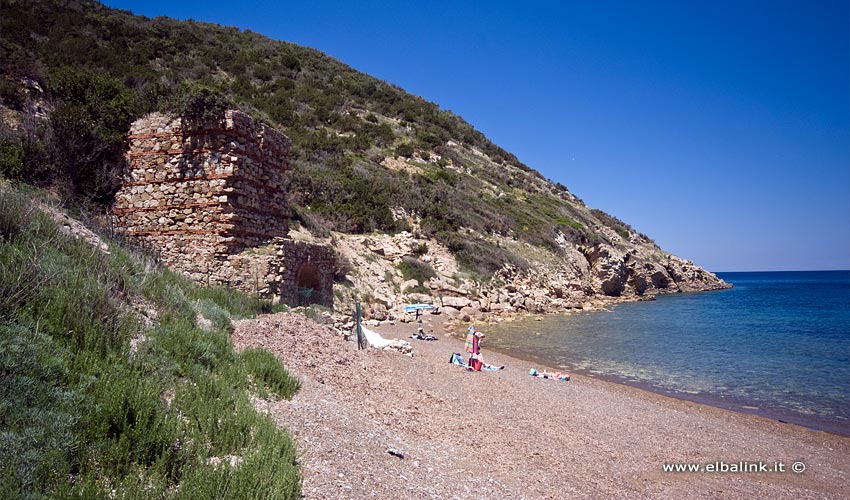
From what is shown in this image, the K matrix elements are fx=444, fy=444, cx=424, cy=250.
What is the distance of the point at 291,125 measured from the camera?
32.3 metres

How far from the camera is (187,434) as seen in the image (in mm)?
3516

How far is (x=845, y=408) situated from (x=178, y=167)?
56.2 feet

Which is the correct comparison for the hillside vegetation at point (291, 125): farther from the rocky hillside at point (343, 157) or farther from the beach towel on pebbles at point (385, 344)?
the beach towel on pebbles at point (385, 344)

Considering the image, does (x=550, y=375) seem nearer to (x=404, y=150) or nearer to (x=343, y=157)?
(x=343, y=157)

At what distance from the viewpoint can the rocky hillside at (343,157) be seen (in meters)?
11.6

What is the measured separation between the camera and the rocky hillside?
11.6 metres

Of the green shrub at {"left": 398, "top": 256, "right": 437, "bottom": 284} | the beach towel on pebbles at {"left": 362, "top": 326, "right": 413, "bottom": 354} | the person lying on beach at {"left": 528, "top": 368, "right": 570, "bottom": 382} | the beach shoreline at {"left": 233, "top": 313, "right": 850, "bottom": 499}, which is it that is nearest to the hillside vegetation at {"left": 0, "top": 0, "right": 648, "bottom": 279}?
the green shrub at {"left": 398, "top": 256, "right": 437, "bottom": 284}

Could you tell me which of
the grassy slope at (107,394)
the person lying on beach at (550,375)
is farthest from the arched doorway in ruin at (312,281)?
the grassy slope at (107,394)

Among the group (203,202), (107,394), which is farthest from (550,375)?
(107,394)

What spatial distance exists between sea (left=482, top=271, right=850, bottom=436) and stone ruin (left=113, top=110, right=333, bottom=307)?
8823mm

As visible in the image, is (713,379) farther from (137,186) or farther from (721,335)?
(137,186)

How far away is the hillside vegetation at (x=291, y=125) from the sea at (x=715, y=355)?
890 centimetres

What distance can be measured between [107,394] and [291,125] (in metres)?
31.6

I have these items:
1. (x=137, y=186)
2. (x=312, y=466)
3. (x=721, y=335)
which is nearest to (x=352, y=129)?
(x=137, y=186)
